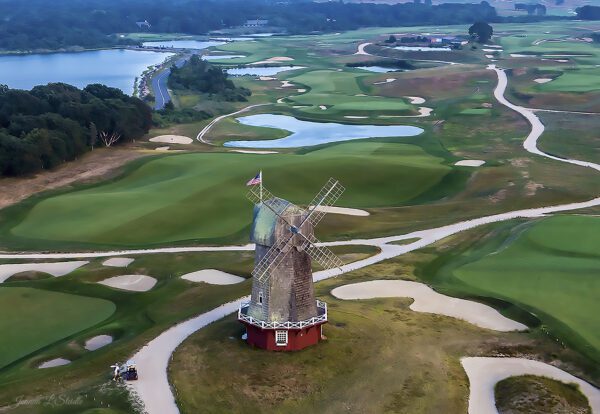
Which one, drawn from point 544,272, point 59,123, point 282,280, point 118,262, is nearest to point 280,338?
point 282,280

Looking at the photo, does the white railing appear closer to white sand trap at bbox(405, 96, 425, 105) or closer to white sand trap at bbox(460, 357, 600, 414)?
white sand trap at bbox(460, 357, 600, 414)

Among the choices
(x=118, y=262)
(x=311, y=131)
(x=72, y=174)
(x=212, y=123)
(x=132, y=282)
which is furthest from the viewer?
(x=212, y=123)

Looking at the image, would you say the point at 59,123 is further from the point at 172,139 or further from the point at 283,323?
the point at 283,323

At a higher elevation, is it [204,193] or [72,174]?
[204,193]

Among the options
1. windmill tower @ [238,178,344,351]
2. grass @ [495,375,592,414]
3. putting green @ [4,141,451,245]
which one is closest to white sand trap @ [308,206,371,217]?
putting green @ [4,141,451,245]

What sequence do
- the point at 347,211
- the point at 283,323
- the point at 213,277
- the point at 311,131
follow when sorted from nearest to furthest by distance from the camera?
the point at 283,323 → the point at 213,277 → the point at 347,211 → the point at 311,131

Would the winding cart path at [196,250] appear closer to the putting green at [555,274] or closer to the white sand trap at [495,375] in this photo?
the white sand trap at [495,375]
